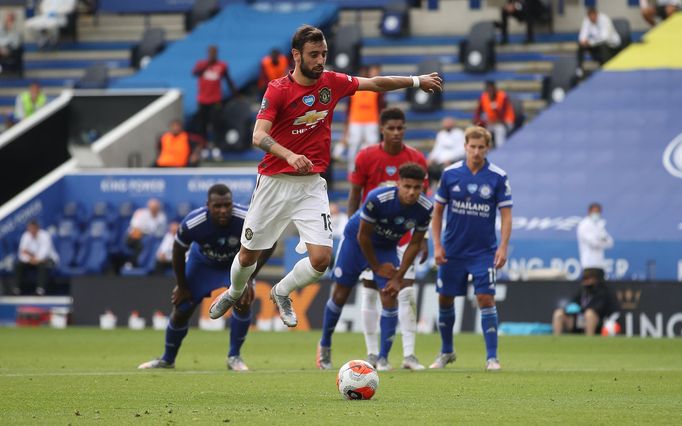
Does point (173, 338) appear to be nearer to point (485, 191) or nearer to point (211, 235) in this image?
point (211, 235)

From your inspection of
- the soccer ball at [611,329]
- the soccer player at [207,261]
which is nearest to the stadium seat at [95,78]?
the soccer ball at [611,329]

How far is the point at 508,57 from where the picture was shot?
32.2 m

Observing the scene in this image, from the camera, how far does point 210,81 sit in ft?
104

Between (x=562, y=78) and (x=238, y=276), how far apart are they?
63.7 feet

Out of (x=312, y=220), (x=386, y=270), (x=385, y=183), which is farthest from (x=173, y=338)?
(x=312, y=220)

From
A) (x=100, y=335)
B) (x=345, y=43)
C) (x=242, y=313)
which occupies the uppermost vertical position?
(x=345, y=43)

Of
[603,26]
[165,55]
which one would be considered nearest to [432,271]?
[603,26]

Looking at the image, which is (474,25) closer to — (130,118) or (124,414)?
(130,118)

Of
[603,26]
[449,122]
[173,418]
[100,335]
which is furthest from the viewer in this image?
[603,26]

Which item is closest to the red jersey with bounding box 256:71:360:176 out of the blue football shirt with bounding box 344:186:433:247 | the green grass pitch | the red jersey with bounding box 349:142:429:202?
the green grass pitch

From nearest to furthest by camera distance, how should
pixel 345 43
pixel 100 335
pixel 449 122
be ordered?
pixel 100 335
pixel 449 122
pixel 345 43

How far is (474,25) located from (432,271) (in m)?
9.30

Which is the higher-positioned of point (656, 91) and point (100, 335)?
point (656, 91)

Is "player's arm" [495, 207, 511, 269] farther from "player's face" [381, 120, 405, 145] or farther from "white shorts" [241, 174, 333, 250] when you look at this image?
"white shorts" [241, 174, 333, 250]
